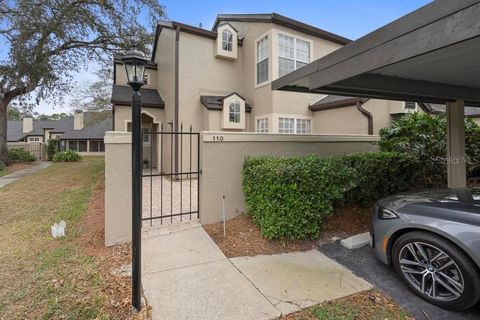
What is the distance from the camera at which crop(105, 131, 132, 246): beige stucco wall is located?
166 inches

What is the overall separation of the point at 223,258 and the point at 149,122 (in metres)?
12.3

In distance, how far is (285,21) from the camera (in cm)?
1065

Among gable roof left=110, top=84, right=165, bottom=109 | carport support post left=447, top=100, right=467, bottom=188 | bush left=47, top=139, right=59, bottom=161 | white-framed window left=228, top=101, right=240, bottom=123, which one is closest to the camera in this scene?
carport support post left=447, top=100, right=467, bottom=188

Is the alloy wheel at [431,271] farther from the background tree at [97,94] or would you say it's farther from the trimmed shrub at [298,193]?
the background tree at [97,94]

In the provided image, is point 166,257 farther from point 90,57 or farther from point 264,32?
point 90,57

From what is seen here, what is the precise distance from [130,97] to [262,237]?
10.6m

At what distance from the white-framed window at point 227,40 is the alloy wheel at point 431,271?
37.3 ft

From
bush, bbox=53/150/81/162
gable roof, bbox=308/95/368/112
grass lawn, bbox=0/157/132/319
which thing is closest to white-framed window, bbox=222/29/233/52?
gable roof, bbox=308/95/368/112

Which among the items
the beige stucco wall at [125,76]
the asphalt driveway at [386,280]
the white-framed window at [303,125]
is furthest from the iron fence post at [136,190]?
the beige stucco wall at [125,76]

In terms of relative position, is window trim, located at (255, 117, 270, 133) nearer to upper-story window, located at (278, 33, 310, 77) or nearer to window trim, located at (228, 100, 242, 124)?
window trim, located at (228, 100, 242, 124)

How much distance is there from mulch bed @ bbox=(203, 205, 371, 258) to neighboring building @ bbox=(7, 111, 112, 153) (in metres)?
26.9

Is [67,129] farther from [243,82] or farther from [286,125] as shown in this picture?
[286,125]

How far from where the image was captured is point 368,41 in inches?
120

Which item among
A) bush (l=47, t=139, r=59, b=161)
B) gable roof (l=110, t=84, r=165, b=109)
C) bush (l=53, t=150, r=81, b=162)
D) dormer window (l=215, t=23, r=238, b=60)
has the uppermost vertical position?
dormer window (l=215, t=23, r=238, b=60)
